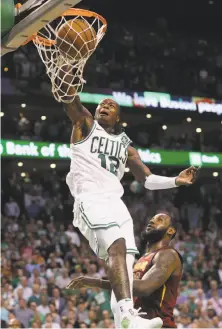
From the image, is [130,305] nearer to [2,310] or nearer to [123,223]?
[123,223]

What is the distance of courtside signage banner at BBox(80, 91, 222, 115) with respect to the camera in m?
18.6

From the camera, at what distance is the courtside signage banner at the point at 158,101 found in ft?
61.0

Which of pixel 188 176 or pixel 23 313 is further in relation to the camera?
pixel 23 313

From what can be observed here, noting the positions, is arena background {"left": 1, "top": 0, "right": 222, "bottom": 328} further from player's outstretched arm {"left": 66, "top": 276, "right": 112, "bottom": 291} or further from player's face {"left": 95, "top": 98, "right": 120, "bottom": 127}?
player's face {"left": 95, "top": 98, "right": 120, "bottom": 127}

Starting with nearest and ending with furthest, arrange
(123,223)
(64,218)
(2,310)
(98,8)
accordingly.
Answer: (123,223)
(2,310)
(64,218)
(98,8)

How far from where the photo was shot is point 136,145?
19766 mm

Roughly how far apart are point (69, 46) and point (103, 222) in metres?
1.20

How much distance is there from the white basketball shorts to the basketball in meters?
0.98

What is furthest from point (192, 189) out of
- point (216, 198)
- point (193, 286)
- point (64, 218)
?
point (193, 286)

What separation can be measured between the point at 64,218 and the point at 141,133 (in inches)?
184

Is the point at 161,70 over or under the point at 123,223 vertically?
under

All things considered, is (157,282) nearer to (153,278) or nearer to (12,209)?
(153,278)

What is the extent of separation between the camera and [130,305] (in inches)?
176

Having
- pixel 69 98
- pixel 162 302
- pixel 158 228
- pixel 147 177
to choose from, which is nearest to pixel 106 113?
pixel 69 98
